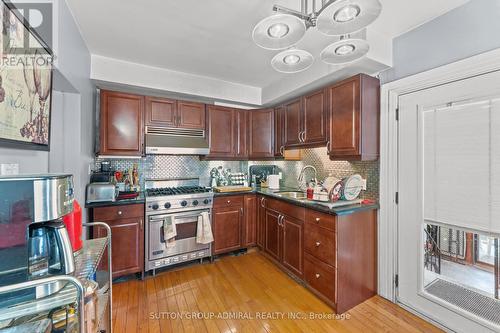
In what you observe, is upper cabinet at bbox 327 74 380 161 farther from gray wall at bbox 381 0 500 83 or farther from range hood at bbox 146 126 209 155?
range hood at bbox 146 126 209 155

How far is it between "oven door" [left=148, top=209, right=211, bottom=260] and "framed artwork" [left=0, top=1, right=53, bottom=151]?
4.78 ft

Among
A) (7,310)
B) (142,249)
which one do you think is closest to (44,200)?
(7,310)

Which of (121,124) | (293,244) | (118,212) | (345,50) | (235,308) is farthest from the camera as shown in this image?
(121,124)

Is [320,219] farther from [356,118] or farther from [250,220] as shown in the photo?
[250,220]

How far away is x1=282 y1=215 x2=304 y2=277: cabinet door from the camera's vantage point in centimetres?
235

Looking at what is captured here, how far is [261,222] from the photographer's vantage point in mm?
3102

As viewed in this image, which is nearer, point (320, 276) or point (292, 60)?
point (292, 60)

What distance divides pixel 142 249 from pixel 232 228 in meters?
1.15

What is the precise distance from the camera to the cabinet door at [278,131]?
10.5ft

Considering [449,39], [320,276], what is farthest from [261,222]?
[449,39]

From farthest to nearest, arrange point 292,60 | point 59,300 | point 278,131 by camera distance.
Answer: point 278,131
point 292,60
point 59,300

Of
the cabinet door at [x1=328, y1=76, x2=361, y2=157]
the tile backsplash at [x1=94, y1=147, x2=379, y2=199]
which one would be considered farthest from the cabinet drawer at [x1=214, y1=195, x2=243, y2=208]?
the cabinet door at [x1=328, y1=76, x2=361, y2=157]

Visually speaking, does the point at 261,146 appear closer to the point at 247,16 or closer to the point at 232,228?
the point at 232,228
